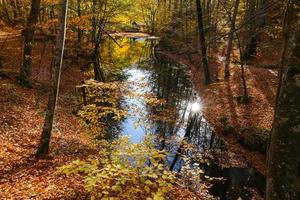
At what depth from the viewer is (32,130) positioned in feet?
44.7

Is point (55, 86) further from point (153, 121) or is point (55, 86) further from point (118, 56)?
point (118, 56)

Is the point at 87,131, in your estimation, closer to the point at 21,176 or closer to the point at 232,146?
the point at 21,176

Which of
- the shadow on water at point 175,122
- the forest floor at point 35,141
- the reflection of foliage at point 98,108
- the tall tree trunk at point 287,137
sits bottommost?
the shadow on water at point 175,122

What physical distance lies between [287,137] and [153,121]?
16.1 meters

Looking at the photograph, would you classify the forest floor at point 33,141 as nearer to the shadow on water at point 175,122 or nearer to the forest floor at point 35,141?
the forest floor at point 35,141

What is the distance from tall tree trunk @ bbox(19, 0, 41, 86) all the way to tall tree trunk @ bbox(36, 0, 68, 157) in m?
9.28

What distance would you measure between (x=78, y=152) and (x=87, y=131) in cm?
304

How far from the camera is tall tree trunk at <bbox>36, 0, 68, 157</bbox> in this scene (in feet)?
30.7

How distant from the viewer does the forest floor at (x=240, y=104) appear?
15.9 meters

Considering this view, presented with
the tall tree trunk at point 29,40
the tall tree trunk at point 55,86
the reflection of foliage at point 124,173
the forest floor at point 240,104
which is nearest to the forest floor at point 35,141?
the tall tree trunk at point 55,86

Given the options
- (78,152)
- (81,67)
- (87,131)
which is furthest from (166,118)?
(81,67)

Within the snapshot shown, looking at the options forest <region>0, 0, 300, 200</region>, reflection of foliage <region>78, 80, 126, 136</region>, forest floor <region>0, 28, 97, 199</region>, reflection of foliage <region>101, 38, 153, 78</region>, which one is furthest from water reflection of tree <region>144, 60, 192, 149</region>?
forest floor <region>0, 28, 97, 199</region>

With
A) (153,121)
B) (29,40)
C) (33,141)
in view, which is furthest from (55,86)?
(153,121)

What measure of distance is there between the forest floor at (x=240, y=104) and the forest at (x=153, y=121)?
9cm
